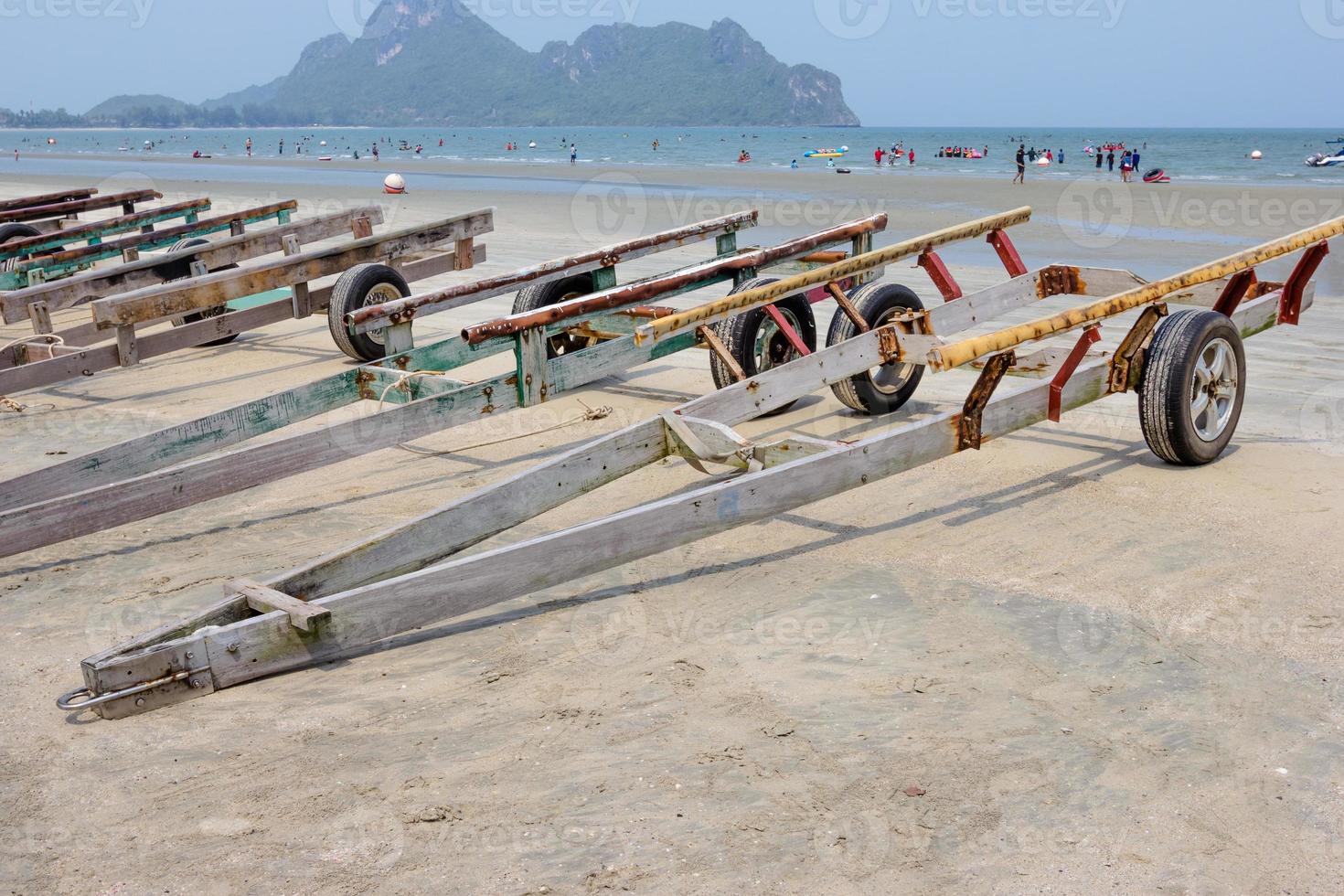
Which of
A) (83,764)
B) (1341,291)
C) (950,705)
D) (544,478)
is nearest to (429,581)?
(544,478)

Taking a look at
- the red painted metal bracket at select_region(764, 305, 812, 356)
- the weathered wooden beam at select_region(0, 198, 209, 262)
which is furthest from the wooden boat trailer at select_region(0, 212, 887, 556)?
the weathered wooden beam at select_region(0, 198, 209, 262)

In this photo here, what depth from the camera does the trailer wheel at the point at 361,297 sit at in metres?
10.5

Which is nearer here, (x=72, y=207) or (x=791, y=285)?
(x=791, y=285)

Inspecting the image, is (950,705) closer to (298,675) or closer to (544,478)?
(544,478)

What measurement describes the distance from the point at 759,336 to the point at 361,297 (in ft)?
13.0

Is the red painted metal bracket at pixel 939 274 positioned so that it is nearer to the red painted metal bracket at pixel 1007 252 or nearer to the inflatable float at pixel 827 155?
the red painted metal bracket at pixel 1007 252

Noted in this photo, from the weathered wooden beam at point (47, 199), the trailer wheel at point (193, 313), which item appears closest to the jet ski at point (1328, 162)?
the weathered wooden beam at point (47, 199)

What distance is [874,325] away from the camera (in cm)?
851

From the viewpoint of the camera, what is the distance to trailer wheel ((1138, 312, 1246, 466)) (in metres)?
6.55

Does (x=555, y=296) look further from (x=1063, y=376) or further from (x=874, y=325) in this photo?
(x=1063, y=376)

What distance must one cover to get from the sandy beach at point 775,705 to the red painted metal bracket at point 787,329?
58 centimetres

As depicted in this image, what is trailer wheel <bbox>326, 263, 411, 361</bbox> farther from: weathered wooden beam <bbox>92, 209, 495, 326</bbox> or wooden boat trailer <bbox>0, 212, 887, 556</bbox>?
wooden boat trailer <bbox>0, 212, 887, 556</bbox>

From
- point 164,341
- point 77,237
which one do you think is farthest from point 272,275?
point 77,237

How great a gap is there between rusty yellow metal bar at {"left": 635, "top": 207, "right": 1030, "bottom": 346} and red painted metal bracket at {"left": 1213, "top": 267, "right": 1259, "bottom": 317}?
169cm
